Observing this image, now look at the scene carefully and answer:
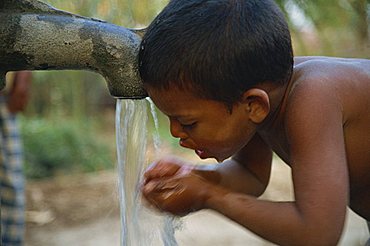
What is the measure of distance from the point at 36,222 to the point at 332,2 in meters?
2.18

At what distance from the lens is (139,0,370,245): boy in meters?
0.97

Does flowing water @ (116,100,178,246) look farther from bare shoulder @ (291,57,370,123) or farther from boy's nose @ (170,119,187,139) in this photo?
bare shoulder @ (291,57,370,123)

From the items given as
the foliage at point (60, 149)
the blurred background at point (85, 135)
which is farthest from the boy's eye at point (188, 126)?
the foliage at point (60, 149)

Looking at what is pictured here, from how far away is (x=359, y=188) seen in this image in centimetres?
121

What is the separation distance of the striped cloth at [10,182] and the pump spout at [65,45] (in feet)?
5.49

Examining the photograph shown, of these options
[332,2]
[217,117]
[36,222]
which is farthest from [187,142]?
[36,222]

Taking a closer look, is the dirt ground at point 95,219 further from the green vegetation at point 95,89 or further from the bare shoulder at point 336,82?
the bare shoulder at point 336,82

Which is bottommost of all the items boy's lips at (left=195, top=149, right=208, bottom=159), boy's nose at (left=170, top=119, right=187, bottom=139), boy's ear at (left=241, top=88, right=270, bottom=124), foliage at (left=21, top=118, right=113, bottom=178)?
foliage at (left=21, top=118, right=113, bottom=178)

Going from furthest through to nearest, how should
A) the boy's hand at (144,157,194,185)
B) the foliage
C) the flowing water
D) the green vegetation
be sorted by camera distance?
the foliage → the green vegetation → the flowing water → the boy's hand at (144,157,194,185)

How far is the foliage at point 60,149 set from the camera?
16.5 ft

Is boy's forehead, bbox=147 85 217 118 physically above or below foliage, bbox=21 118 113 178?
above

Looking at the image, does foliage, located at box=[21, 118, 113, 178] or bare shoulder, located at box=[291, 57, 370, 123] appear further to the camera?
foliage, located at box=[21, 118, 113, 178]

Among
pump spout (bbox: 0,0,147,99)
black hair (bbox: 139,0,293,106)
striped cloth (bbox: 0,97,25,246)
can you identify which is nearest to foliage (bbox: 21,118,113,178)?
striped cloth (bbox: 0,97,25,246)

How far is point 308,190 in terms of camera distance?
0.96 m
